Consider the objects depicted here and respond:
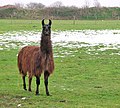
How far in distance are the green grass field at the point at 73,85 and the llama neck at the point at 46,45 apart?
148 cm

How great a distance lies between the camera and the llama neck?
13.4m

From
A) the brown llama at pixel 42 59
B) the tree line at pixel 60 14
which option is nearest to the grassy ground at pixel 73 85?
the brown llama at pixel 42 59

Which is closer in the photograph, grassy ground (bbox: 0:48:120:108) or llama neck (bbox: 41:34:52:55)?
grassy ground (bbox: 0:48:120:108)

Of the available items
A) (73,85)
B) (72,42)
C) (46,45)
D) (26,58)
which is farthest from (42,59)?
(72,42)

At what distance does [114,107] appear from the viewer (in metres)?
11.8

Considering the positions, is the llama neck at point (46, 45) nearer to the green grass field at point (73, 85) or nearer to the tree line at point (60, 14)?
the green grass field at point (73, 85)

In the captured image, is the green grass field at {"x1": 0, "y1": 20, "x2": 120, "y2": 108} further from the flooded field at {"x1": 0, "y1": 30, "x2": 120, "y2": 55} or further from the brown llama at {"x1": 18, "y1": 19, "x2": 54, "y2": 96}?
the flooded field at {"x1": 0, "y1": 30, "x2": 120, "y2": 55}

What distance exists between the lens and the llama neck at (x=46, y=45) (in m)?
13.4

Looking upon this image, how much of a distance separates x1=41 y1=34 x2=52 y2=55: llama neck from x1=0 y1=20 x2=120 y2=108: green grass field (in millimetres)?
1483

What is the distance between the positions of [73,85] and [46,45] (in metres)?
3.03

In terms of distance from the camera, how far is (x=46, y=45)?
13555mm

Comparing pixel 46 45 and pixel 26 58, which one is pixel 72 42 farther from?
pixel 46 45

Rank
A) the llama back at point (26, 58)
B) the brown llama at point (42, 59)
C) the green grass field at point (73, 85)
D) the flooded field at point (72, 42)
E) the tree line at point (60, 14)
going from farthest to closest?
the tree line at point (60, 14), the flooded field at point (72, 42), the llama back at point (26, 58), the brown llama at point (42, 59), the green grass field at point (73, 85)

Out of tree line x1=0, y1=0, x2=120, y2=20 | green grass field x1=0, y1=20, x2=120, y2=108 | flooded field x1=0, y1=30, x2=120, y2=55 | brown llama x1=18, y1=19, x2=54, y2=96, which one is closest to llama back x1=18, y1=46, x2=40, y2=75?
brown llama x1=18, y1=19, x2=54, y2=96
